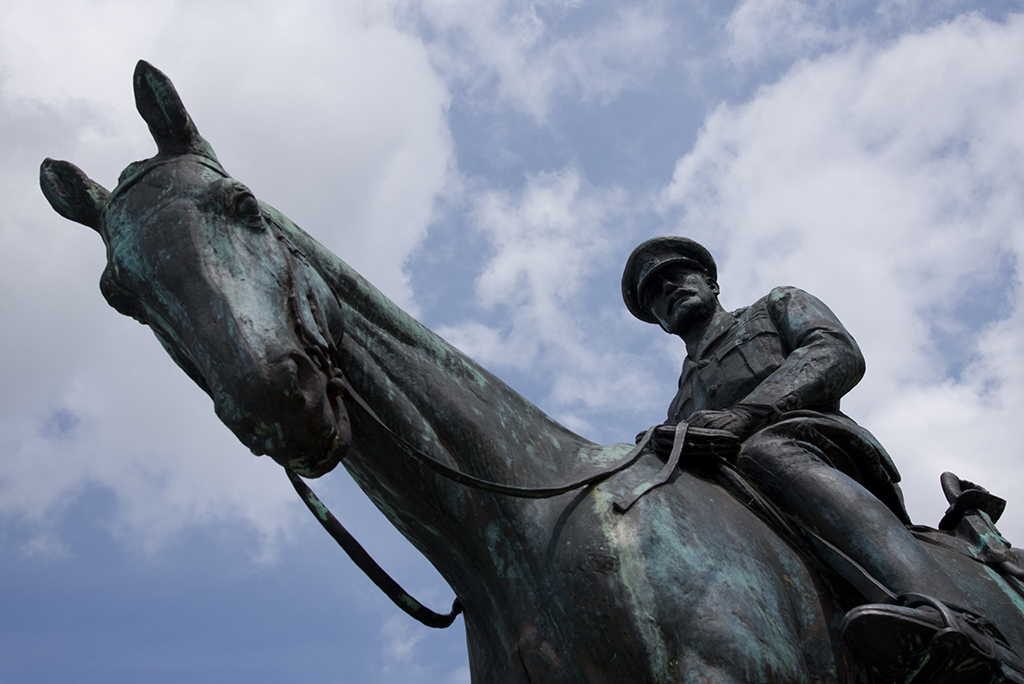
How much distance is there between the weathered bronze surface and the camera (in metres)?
3.70

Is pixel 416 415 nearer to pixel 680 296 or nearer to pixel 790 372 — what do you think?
pixel 790 372

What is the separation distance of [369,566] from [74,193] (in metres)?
2.23

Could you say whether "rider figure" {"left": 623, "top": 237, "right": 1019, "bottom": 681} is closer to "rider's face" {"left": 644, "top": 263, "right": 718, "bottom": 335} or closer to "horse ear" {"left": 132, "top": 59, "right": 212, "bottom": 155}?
"rider's face" {"left": 644, "top": 263, "right": 718, "bottom": 335}

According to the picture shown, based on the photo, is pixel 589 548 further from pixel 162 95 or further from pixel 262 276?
pixel 162 95

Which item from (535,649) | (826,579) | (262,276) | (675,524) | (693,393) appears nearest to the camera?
(262,276)

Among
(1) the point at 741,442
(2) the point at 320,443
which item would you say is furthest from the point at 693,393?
(2) the point at 320,443

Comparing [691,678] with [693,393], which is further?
[693,393]

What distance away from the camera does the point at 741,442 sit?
17.5 ft

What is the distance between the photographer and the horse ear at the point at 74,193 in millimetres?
4508

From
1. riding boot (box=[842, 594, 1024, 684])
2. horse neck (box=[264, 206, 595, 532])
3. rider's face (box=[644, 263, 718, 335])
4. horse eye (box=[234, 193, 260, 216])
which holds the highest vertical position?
rider's face (box=[644, 263, 718, 335])

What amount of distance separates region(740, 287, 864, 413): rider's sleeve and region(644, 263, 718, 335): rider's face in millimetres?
580

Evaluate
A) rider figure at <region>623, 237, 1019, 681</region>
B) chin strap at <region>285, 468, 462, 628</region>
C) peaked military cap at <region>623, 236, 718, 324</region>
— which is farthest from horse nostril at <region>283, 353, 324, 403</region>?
peaked military cap at <region>623, 236, 718, 324</region>

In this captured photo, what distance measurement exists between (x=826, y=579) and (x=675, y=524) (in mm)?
918

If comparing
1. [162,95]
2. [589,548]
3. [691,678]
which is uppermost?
[162,95]
